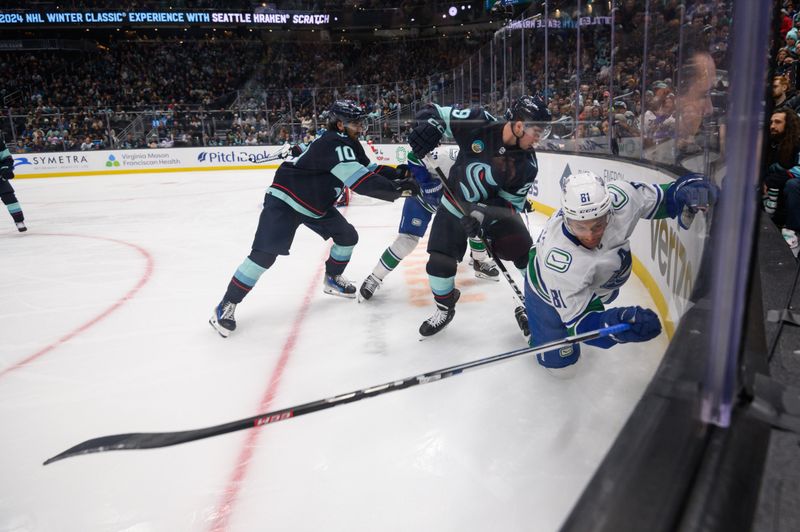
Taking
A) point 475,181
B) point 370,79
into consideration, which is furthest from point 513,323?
point 370,79

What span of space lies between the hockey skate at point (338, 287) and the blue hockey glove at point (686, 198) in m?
2.06

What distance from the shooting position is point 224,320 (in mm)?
2928

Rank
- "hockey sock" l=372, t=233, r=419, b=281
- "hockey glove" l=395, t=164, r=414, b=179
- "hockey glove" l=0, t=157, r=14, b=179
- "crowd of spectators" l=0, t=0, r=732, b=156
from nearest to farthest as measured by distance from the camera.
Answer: "hockey glove" l=395, t=164, r=414, b=179, "hockey sock" l=372, t=233, r=419, b=281, "crowd of spectators" l=0, t=0, r=732, b=156, "hockey glove" l=0, t=157, r=14, b=179

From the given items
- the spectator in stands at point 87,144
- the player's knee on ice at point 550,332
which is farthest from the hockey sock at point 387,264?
the spectator in stands at point 87,144

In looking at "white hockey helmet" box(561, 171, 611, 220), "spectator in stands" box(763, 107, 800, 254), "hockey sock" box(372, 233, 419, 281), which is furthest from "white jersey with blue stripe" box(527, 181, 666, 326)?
"hockey sock" box(372, 233, 419, 281)

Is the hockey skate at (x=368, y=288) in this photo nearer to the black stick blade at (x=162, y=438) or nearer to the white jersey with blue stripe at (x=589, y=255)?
the white jersey with blue stripe at (x=589, y=255)

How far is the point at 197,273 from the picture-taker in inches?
165

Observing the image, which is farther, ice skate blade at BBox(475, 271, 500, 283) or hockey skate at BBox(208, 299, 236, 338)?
ice skate blade at BBox(475, 271, 500, 283)

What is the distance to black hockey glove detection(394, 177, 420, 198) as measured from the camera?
2969 mm

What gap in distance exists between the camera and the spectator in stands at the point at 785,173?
269 cm

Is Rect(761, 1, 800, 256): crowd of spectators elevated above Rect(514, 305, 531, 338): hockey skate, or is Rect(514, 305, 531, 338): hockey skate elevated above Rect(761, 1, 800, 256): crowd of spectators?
Rect(761, 1, 800, 256): crowd of spectators

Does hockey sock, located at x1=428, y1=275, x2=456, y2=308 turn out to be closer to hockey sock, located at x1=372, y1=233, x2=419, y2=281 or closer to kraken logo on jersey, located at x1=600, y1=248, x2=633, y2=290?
hockey sock, located at x1=372, y1=233, x2=419, y2=281

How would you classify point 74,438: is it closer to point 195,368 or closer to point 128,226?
point 195,368

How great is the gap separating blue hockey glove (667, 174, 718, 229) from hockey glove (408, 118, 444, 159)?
1.25m
